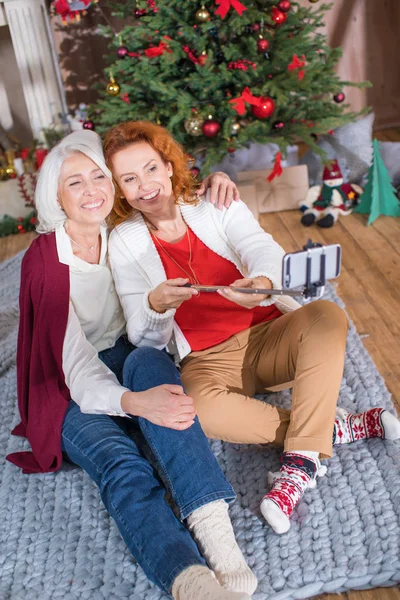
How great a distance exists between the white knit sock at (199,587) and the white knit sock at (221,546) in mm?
56

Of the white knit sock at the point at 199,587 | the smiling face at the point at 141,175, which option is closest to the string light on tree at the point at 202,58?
the smiling face at the point at 141,175

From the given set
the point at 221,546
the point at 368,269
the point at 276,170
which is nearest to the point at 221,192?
the point at 221,546

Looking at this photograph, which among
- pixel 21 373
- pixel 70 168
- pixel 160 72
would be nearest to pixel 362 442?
pixel 21 373

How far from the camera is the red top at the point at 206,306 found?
5.24ft

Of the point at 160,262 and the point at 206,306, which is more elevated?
the point at 160,262

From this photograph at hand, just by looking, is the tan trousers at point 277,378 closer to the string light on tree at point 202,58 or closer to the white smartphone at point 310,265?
the white smartphone at point 310,265

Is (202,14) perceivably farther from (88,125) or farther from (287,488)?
(287,488)

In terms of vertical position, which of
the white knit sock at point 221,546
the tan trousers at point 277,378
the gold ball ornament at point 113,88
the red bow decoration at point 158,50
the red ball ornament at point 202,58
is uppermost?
the red bow decoration at point 158,50

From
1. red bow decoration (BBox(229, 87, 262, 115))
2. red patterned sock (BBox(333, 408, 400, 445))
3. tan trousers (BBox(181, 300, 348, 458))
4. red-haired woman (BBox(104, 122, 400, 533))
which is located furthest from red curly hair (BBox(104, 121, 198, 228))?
red bow decoration (BBox(229, 87, 262, 115))

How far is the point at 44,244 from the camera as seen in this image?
1508mm

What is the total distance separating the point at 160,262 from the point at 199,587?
0.75 m

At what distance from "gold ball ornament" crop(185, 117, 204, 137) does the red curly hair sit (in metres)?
0.99

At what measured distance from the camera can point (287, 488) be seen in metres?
1.35

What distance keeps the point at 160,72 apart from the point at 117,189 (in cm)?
123
